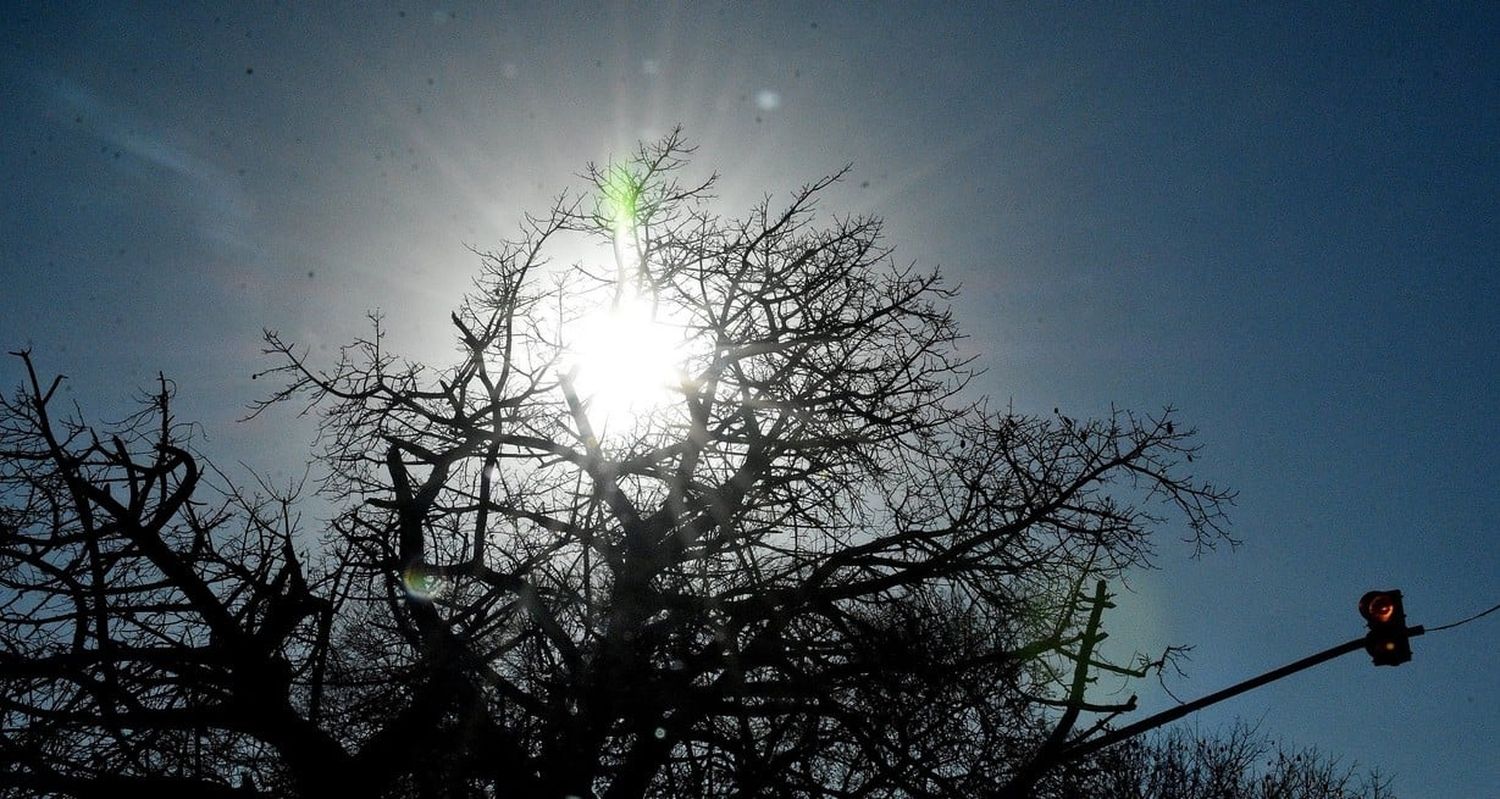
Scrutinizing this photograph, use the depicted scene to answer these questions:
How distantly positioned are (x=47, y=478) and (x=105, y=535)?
71 cm

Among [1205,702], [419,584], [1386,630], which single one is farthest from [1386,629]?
[419,584]

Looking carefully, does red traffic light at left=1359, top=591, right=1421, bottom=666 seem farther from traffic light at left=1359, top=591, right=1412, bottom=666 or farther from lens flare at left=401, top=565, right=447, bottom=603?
lens flare at left=401, top=565, right=447, bottom=603

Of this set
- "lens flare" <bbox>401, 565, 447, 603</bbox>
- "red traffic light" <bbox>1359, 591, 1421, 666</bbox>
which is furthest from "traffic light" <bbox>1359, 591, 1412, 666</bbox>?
"lens flare" <bbox>401, 565, 447, 603</bbox>

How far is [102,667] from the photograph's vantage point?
799cm

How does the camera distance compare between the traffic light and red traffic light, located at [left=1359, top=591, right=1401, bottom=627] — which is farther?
red traffic light, located at [left=1359, top=591, right=1401, bottom=627]

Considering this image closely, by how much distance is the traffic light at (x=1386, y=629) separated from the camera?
7.92 meters

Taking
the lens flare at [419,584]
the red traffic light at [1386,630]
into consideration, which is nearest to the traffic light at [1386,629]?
the red traffic light at [1386,630]

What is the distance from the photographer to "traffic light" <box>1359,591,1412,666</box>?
7.92 m

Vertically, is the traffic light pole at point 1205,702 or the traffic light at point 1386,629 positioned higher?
the traffic light at point 1386,629

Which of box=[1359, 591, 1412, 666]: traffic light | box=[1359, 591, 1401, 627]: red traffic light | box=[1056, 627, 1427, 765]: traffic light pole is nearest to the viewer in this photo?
box=[1056, 627, 1427, 765]: traffic light pole

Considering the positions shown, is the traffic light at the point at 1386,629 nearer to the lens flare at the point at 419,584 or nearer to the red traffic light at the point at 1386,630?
the red traffic light at the point at 1386,630

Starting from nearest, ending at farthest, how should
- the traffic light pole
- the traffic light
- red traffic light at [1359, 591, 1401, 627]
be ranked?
the traffic light pole → the traffic light → red traffic light at [1359, 591, 1401, 627]

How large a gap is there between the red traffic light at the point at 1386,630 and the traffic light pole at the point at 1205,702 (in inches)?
3.2

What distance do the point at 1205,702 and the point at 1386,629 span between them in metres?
2.02
